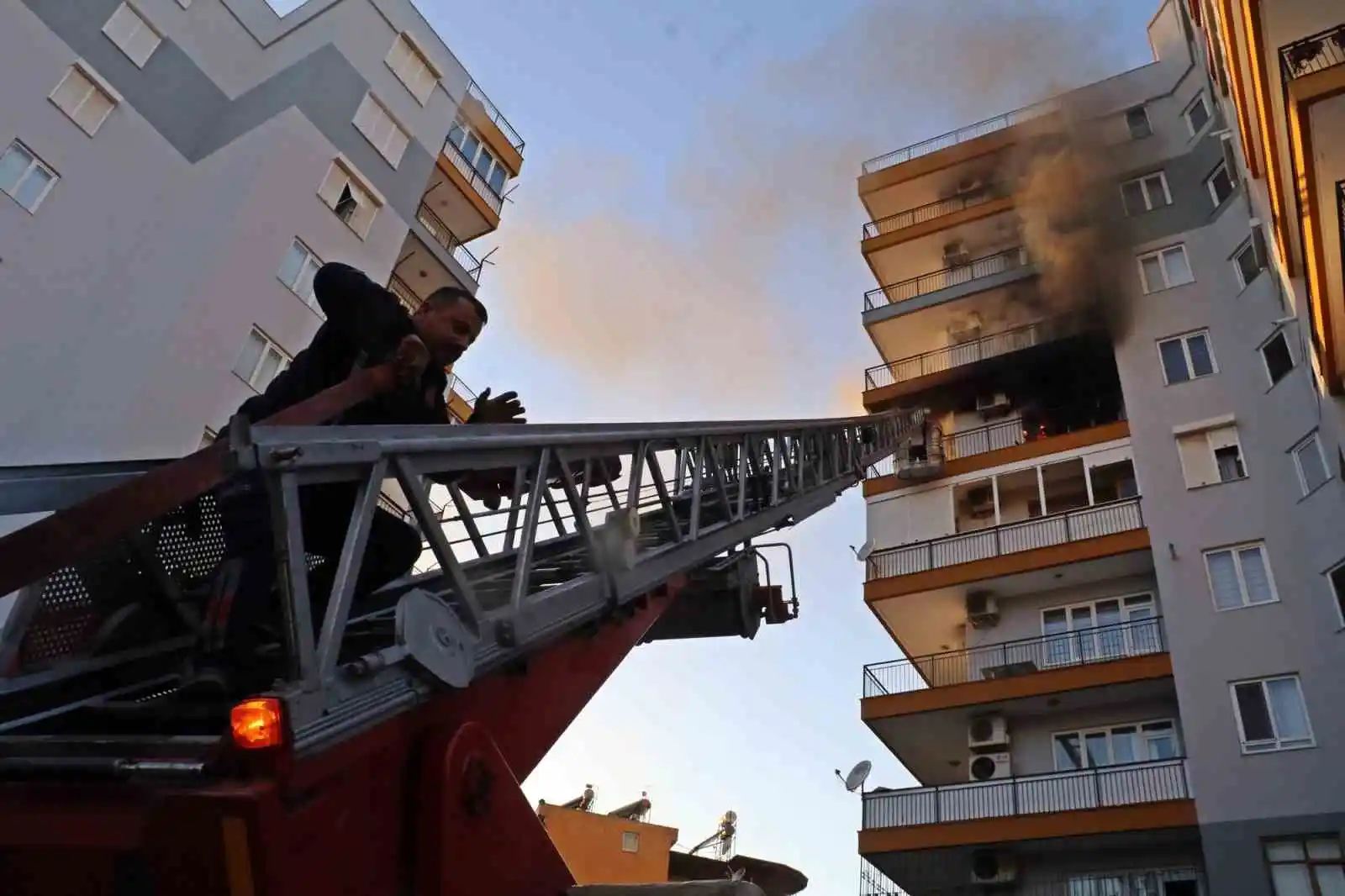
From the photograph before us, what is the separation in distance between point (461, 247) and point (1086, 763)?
1791cm

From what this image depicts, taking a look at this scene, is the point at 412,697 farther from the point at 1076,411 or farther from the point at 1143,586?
the point at 1076,411

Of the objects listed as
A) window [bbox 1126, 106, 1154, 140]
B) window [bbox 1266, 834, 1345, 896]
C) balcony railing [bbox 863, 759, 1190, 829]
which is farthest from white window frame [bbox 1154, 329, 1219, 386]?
window [bbox 1266, 834, 1345, 896]

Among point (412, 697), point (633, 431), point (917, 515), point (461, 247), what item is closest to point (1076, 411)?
point (917, 515)

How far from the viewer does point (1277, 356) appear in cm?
1745

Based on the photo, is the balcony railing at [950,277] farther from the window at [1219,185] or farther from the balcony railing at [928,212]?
the window at [1219,185]

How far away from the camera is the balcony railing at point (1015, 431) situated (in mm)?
19922

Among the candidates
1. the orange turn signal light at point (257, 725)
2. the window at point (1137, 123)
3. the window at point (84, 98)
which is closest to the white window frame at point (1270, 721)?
the window at point (1137, 123)

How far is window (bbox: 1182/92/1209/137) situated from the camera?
22141mm

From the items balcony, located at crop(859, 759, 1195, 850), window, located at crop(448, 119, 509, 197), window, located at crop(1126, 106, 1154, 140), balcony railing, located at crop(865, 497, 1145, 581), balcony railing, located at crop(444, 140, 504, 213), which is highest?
window, located at crop(1126, 106, 1154, 140)

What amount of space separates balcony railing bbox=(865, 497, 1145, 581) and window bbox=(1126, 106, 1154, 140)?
10580 millimetres

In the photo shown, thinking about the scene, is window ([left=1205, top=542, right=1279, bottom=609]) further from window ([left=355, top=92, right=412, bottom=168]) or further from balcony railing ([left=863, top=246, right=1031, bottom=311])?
window ([left=355, top=92, right=412, bottom=168])

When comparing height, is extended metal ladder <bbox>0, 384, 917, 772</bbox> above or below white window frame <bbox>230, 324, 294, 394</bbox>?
below

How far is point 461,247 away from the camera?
80.6ft

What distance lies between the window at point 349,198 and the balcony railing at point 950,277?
11.8m
